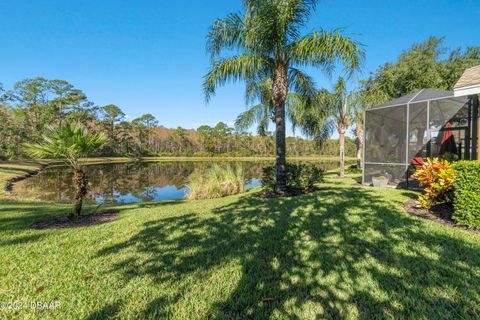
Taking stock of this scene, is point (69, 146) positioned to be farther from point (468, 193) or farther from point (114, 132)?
point (114, 132)

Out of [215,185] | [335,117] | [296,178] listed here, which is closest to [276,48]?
[296,178]

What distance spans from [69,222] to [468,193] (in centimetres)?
726

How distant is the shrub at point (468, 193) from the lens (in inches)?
139

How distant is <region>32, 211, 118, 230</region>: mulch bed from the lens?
4195 mm

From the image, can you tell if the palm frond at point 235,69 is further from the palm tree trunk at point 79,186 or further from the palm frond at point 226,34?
the palm tree trunk at point 79,186

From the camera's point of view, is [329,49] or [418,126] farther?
[418,126]

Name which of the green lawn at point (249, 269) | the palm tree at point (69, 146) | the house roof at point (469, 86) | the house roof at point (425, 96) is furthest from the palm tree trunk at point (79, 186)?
the house roof at point (425, 96)

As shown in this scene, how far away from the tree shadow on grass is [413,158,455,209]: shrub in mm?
827

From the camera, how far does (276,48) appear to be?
21.7 ft

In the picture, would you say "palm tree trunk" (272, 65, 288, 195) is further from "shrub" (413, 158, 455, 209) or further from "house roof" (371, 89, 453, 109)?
"house roof" (371, 89, 453, 109)

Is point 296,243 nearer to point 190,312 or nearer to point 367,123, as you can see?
point 190,312

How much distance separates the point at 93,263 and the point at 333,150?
74798 mm

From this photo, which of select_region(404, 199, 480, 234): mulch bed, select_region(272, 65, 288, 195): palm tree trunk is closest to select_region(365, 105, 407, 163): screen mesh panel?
select_region(404, 199, 480, 234): mulch bed

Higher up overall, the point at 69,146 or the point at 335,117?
the point at 335,117
